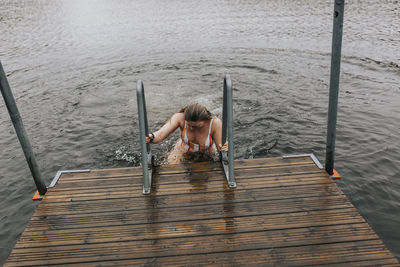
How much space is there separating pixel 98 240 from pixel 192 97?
7510mm

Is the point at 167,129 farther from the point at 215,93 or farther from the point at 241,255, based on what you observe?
the point at 215,93

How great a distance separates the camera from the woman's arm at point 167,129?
463 cm

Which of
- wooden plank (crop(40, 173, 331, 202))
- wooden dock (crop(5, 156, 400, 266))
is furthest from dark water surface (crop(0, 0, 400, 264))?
wooden dock (crop(5, 156, 400, 266))

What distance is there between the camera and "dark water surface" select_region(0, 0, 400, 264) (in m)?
6.23

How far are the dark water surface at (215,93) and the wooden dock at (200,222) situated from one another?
1653 millimetres

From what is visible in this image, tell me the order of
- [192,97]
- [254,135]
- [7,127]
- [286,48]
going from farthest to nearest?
[286,48] < [192,97] < [7,127] < [254,135]

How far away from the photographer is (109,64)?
14305mm

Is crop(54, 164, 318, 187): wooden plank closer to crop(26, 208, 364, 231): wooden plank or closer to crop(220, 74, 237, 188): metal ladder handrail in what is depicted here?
crop(220, 74, 237, 188): metal ladder handrail

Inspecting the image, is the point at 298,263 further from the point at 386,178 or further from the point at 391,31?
the point at 391,31

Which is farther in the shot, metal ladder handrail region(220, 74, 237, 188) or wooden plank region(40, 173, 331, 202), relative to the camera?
wooden plank region(40, 173, 331, 202)

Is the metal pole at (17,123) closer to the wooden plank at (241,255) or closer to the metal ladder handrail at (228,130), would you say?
the wooden plank at (241,255)

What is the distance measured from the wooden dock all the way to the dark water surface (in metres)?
1.65

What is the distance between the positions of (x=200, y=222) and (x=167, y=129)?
1888 mm

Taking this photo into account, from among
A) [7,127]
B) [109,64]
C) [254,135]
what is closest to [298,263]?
[254,135]
